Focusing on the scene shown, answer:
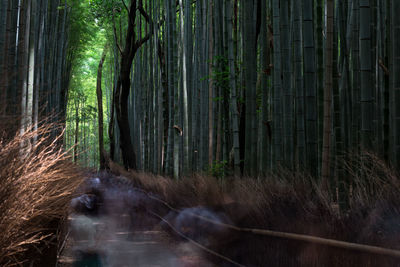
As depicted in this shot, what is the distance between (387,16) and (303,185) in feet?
5.37

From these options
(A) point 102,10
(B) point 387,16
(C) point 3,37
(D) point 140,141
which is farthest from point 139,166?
(B) point 387,16

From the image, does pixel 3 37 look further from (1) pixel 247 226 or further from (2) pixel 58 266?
(1) pixel 247 226

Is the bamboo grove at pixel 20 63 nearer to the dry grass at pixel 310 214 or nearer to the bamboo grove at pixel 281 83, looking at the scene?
the bamboo grove at pixel 281 83

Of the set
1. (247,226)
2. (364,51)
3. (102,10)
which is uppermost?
(102,10)

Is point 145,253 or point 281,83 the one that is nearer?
point 145,253

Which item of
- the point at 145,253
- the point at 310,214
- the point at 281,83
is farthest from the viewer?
the point at 281,83

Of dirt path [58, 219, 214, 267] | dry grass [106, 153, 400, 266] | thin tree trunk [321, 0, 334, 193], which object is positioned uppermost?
thin tree trunk [321, 0, 334, 193]

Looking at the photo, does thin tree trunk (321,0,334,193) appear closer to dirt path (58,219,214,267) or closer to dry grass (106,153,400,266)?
dry grass (106,153,400,266)

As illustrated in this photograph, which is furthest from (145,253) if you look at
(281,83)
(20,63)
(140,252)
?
(20,63)

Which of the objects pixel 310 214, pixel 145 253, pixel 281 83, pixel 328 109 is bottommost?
pixel 145 253

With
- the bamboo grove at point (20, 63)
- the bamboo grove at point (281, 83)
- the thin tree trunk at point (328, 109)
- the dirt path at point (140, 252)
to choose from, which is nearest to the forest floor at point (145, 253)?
the dirt path at point (140, 252)

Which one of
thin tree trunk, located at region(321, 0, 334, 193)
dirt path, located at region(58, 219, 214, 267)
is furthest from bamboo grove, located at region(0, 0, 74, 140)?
thin tree trunk, located at region(321, 0, 334, 193)

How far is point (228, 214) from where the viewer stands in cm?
388

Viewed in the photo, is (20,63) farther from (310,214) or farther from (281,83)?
(310,214)
